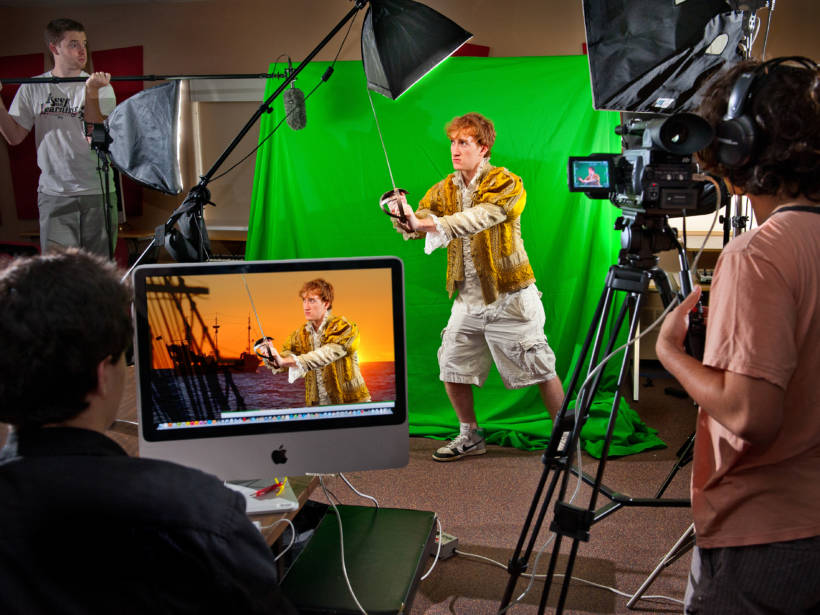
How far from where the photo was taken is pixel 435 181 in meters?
3.63

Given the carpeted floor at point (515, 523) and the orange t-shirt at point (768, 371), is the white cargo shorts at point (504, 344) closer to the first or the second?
the carpeted floor at point (515, 523)

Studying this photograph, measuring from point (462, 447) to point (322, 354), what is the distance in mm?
A: 2095

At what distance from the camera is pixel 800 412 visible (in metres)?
1.04

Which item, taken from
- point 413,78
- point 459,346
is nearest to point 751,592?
point 459,346

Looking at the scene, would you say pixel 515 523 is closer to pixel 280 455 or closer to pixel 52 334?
pixel 280 455

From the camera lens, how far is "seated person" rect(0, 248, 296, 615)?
0.68m

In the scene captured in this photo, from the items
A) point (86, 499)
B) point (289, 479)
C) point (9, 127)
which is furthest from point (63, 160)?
point (86, 499)

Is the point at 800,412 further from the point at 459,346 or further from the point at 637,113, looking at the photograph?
the point at 459,346

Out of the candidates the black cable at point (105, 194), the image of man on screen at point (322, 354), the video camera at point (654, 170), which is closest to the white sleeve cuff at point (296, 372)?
the image of man on screen at point (322, 354)

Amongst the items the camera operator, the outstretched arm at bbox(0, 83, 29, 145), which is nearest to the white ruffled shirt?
the camera operator

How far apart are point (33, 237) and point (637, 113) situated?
5.02 m

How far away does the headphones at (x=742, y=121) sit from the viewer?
106 cm

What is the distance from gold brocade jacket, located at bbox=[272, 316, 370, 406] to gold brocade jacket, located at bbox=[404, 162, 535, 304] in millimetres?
1677

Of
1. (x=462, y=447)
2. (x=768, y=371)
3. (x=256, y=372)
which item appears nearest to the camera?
(x=768, y=371)
